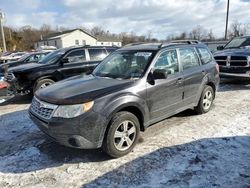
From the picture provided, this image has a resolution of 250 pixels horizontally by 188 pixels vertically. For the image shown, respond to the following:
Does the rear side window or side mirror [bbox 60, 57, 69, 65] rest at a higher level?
the rear side window

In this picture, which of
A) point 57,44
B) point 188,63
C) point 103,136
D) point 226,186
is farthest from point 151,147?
point 57,44

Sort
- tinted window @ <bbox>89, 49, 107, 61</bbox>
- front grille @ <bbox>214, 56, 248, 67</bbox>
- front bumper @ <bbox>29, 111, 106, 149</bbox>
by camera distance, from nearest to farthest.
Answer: front bumper @ <bbox>29, 111, 106, 149</bbox>
front grille @ <bbox>214, 56, 248, 67</bbox>
tinted window @ <bbox>89, 49, 107, 61</bbox>

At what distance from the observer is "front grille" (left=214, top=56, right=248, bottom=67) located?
924 centimetres

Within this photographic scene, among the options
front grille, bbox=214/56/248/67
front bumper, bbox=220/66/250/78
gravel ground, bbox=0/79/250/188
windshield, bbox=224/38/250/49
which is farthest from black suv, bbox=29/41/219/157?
windshield, bbox=224/38/250/49

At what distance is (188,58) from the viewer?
19.2 feet

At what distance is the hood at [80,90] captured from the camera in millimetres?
3982

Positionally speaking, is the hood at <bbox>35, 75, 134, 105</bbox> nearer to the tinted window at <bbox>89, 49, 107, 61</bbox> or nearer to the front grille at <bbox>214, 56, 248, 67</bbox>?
the tinted window at <bbox>89, 49, 107, 61</bbox>

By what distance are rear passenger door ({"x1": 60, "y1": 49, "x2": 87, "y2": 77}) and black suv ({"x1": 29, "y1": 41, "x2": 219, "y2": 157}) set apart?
366 centimetres

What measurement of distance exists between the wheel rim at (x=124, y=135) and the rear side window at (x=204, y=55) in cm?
289

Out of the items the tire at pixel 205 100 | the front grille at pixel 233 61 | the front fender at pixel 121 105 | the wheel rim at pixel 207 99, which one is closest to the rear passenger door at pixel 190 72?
the tire at pixel 205 100

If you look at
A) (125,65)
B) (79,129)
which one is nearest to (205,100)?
(125,65)

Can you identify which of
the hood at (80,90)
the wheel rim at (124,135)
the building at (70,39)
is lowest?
the wheel rim at (124,135)

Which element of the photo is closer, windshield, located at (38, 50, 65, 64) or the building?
windshield, located at (38, 50, 65, 64)

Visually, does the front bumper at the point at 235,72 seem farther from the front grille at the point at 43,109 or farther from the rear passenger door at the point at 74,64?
the front grille at the point at 43,109
